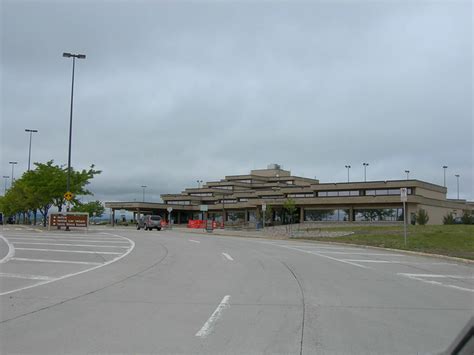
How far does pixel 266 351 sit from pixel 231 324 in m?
1.54

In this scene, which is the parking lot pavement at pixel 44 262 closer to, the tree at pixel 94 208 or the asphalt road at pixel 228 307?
the asphalt road at pixel 228 307

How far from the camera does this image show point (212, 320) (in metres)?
8.12

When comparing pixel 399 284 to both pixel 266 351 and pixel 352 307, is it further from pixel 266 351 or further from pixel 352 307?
pixel 266 351

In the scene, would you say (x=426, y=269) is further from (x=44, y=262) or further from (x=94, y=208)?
(x=94, y=208)

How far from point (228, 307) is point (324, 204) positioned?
68.4 meters

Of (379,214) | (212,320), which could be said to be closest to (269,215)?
(379,214)

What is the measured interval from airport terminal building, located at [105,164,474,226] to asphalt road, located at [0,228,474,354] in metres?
52.1

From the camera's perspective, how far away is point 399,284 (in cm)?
1266

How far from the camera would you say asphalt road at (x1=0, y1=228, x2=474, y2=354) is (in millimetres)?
6773

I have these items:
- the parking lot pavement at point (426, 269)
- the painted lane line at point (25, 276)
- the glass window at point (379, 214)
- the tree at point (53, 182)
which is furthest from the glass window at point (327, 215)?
the painted lane line at point (25, 276)

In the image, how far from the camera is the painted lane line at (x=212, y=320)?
7292 millimetres

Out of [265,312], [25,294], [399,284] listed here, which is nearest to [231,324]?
[265,312]

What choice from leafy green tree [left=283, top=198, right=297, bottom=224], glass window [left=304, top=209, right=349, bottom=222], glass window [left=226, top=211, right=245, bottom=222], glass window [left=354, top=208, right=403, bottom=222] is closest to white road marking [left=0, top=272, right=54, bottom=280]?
glass window [left=354, top=208, right=403, bottom=222]

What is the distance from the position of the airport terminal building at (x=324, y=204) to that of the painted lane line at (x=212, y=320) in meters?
56.6
